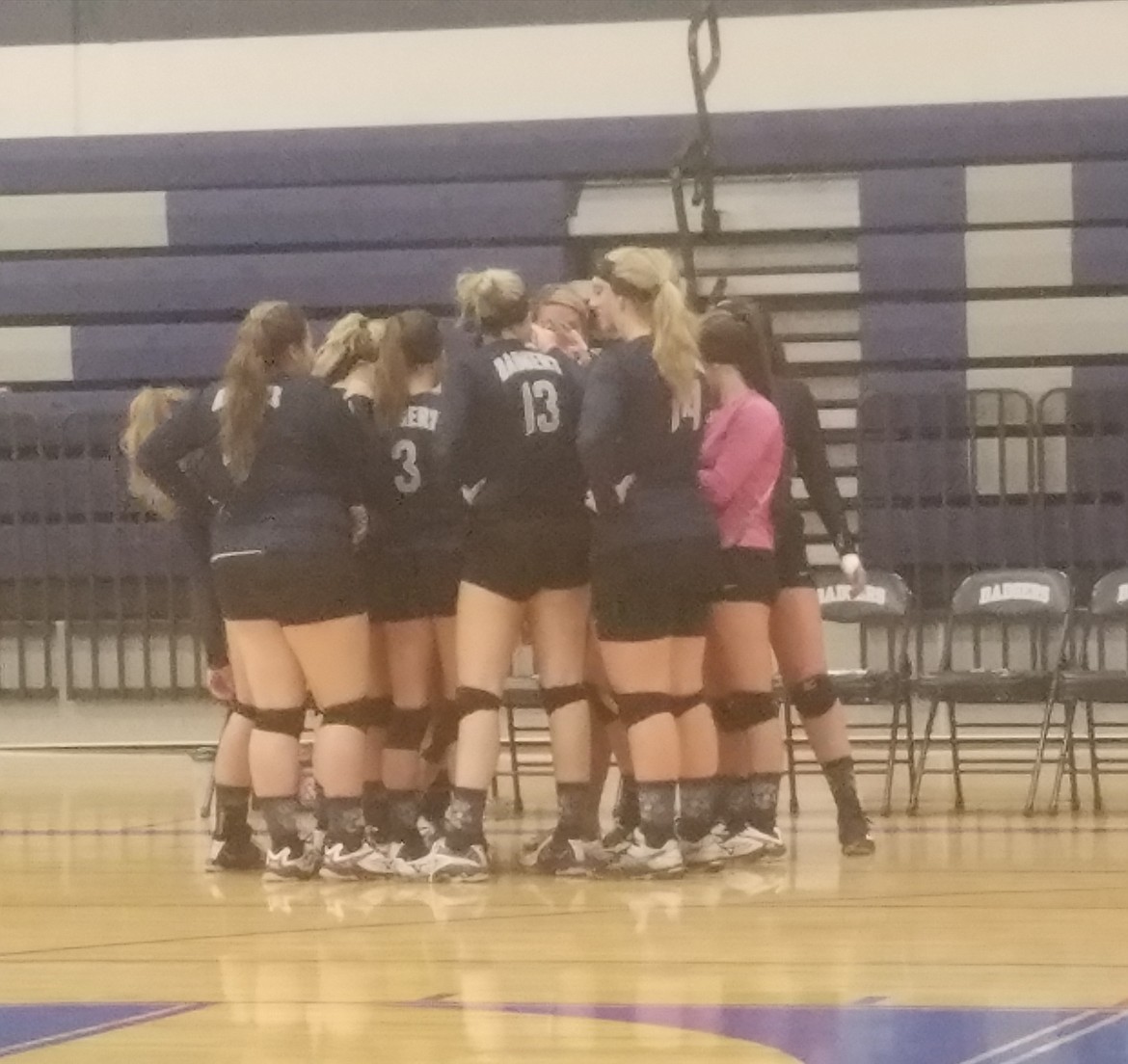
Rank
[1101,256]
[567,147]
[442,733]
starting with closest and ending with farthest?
[442,733]
[1101,256]
[567,147]

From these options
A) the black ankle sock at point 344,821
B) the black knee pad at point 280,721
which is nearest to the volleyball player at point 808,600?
the black ankle sock at point 344,821

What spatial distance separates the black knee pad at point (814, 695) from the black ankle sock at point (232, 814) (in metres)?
1.58

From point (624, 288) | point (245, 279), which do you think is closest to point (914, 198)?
point (245, 279)

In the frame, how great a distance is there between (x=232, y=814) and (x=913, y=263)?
5377mm

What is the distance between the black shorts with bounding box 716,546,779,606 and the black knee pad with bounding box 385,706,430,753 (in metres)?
0.87

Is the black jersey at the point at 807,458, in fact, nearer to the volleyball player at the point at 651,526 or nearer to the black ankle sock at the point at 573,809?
the volleyball player at the point at 651,526

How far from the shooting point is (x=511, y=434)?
5.81 m

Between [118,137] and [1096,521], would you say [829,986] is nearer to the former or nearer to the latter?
[1096,521]

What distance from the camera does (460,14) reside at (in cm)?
1121

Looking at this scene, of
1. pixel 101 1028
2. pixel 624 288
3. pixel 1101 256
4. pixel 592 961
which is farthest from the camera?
pixel 1101 256

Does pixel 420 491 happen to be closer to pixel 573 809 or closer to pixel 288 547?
pixel 288 547

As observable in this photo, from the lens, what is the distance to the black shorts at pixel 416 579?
19.9 ft

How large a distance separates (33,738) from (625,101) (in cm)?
420

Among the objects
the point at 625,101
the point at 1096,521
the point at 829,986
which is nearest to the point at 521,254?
the point at 625,101
